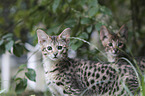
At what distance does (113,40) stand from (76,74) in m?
0.44

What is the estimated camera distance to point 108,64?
1.71 m

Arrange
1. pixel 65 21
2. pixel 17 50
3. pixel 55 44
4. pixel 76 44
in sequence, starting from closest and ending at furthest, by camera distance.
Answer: pixel 55 44 → pixel 76 44 → pixel 17 50 → pixel 65 21

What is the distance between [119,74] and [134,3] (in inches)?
92.6

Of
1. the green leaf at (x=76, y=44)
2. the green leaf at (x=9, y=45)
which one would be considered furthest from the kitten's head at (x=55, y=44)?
the green leaf at (x=9, y=45)

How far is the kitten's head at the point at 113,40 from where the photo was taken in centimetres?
169

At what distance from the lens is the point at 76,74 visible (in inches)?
66.1

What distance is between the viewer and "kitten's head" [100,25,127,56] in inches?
66.6

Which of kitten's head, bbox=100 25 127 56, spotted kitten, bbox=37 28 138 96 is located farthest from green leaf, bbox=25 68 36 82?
kitten's head, bbox=100 25 127 56

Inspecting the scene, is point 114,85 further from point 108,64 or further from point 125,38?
point 125,38

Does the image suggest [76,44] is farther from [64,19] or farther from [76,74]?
[64,19]

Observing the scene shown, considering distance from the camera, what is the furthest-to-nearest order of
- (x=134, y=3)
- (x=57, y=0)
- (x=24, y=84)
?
1. (x=134, y=3)
2. (x=57, y=0)
3. (x=24, y=84)

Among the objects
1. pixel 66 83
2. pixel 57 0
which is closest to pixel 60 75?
pixel 66 83

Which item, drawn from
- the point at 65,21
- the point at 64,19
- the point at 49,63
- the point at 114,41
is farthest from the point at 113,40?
the point at 64,19

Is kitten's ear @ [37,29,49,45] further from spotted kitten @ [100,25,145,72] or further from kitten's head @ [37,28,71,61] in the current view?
spotted kitten @ [100,25,145,72]
